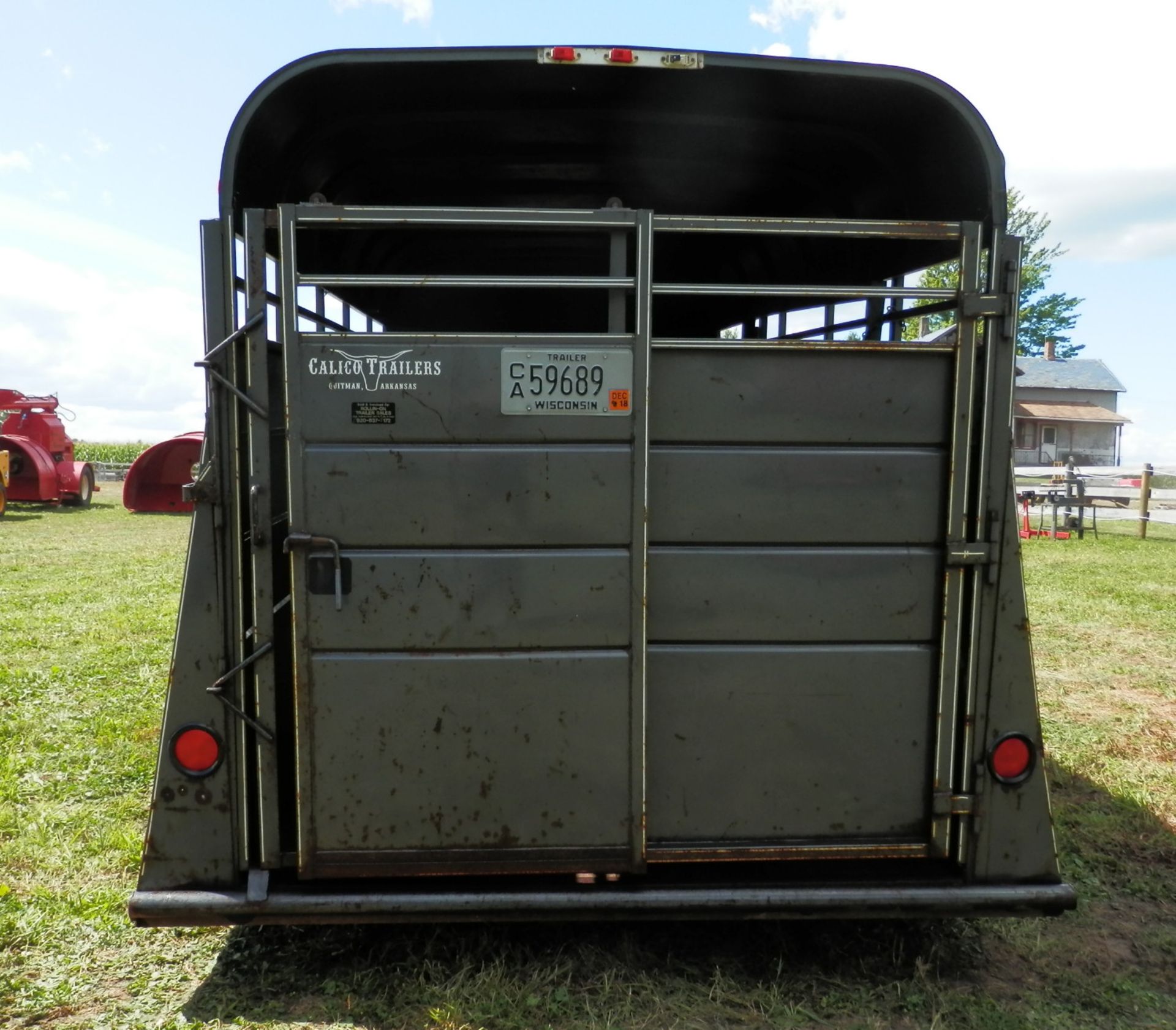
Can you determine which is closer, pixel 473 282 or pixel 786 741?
pixel 473 282

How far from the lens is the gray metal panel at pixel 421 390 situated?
9.83 ft

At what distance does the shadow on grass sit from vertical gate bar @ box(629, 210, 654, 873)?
0.46m

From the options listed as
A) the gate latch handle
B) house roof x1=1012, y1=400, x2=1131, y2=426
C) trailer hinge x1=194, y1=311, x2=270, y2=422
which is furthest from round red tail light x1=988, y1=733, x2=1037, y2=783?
house roof x1=1012, y1=400, x2=1131, y2=426

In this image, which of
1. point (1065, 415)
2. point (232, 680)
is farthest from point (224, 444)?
point (1065, 415)

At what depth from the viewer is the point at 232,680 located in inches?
122

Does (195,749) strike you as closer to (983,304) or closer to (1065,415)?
(983,304)

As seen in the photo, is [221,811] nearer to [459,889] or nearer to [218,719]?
[218,719]

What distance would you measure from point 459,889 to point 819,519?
5.64ft

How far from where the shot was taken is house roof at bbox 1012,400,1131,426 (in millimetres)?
47750

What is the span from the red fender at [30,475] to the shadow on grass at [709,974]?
2063 centimetres

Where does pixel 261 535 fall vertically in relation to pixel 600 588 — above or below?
above

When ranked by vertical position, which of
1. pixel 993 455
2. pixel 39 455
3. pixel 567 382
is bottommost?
pixel 993 455

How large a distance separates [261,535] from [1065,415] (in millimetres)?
52946

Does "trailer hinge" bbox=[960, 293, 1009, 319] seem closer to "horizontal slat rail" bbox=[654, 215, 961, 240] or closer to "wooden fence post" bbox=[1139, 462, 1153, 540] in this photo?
"horizontal slat rail" bbox=[654, 215, 961, 240]
